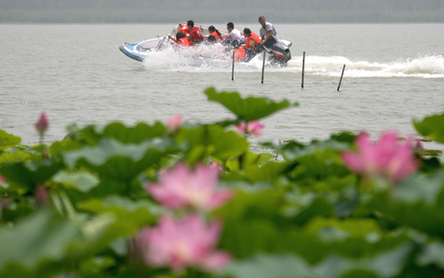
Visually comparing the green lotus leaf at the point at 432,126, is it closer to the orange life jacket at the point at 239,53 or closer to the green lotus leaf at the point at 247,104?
the green lotus leaf at the point at 247,104

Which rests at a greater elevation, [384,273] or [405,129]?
[384,273]

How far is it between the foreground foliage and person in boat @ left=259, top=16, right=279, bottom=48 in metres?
20.2

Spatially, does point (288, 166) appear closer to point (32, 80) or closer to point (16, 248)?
point (16, 248)

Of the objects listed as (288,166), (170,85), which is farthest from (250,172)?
(170,85)

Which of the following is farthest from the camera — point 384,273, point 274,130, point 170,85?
point 170,85

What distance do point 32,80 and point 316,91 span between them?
429 inches

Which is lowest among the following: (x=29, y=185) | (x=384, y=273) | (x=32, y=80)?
(x=32, y=80)

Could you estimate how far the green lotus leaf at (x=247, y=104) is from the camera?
2.79 metres

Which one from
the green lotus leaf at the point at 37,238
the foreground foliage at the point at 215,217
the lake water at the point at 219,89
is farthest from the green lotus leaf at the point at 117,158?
the lake water at the point at 219,89

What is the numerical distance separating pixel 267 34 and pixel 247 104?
20.4 m

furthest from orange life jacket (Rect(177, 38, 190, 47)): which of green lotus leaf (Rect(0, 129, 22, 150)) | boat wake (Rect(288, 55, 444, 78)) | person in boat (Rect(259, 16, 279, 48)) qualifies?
green lotus leaf (Rect(0, 129, 22, 150))

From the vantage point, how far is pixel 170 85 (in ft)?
76.2

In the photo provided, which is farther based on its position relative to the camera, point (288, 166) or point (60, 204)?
point (288, 166)

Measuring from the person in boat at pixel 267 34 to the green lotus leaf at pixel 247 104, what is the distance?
19616mm
